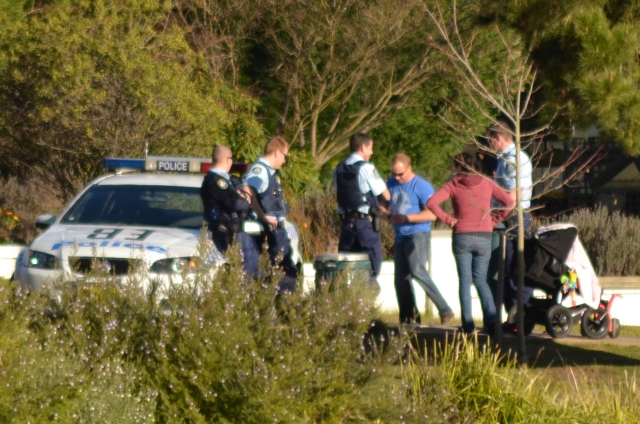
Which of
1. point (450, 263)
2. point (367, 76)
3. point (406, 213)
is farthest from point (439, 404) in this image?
point (367, 76)

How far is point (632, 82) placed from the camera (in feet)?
22.0

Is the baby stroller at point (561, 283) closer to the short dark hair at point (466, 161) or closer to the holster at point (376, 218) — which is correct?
the short dark hair at point (466, 161)

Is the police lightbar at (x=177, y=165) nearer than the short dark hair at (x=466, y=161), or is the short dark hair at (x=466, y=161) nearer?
the short dark hair at (x=466, y=161)

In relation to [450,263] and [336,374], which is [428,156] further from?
[336,374]

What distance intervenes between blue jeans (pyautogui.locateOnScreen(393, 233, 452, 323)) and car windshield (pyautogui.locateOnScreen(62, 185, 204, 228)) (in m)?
1.87

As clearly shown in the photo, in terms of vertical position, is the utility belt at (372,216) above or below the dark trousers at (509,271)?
above

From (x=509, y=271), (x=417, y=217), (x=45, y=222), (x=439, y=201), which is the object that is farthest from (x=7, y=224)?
(x=509, y=271)

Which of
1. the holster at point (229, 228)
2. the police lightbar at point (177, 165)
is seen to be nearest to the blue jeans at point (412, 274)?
the holster at point (229, 228)

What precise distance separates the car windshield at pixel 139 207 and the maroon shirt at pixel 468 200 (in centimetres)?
228

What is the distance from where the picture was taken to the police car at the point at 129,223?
8430 millimetres

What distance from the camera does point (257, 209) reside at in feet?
29.6

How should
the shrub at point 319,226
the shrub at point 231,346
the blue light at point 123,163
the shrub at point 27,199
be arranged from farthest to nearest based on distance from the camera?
1. the shrub at point 27,199
2. the shrub at point 319,226
3. the blue light at point 123,163
4. the shrub at point 231,346

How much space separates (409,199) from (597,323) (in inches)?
79.5

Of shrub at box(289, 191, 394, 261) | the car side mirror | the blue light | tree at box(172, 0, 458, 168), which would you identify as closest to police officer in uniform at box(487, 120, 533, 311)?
the blue light
